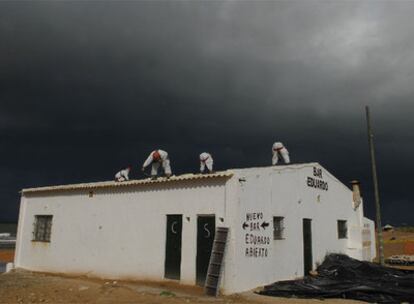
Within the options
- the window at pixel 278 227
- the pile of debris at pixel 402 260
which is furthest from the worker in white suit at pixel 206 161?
the pile of debris at pixel 402 260

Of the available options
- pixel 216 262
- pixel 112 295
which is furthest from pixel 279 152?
pixel 112 295

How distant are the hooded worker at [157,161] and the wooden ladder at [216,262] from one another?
13.2ft

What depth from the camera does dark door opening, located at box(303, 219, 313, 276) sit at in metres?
17.4

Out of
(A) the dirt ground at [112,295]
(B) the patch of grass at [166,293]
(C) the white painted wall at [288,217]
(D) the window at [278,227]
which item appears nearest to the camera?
(A) the dirt ground at [112,295]

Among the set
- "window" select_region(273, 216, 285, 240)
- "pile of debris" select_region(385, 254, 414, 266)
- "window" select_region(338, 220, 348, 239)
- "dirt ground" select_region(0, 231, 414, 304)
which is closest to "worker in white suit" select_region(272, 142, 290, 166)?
"window" select_region(273, 216, 285, 240)

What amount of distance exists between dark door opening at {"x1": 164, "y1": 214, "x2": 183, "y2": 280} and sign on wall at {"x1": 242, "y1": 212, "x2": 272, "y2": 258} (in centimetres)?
255

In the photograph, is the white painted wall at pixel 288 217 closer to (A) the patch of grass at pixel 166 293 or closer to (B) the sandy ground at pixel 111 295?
(B) the sandy ground at pixel 111 295

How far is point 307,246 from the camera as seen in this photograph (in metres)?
17.6

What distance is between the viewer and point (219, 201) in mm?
14133

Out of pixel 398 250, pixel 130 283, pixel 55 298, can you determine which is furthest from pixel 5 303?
pixel 398 250

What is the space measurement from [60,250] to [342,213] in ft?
45.1

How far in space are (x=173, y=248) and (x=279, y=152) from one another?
601 cm

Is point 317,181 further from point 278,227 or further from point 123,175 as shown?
point 123,175

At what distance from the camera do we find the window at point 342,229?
2085cm
